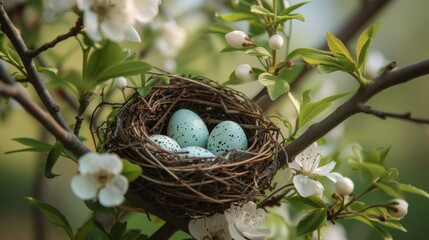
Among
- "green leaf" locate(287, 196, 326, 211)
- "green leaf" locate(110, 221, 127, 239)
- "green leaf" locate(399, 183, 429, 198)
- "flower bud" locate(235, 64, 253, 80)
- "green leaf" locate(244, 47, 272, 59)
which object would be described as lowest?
"green leaf" locate(110, 221, 127, 239)

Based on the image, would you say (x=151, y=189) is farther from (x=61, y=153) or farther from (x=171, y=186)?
(x=61, y=153)

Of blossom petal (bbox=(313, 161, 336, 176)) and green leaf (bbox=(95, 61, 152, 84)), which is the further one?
blossom petal (bbox=(313, 161, 336, 176))

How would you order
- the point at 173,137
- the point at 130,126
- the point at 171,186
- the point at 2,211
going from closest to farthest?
the point at 171,186 → the point at 130,126 → the point at 173,137 → the point at 2,211

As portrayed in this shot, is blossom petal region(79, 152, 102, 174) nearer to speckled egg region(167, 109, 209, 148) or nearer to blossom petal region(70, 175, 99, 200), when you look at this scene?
blossom petal region(70, 175, 99, 200)

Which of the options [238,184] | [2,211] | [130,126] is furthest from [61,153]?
[2,211]

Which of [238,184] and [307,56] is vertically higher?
[307,56]

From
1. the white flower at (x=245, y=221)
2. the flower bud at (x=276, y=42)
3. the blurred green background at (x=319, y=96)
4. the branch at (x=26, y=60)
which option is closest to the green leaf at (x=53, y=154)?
the branch at (x=26, y=60)

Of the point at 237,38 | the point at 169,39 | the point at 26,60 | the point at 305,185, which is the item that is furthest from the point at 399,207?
the point at 169,39

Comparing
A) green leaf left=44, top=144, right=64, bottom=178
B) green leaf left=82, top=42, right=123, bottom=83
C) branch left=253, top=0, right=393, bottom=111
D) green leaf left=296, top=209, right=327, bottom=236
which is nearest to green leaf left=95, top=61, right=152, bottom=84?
green leaf left=82, top=42, right=123, bottom=83
